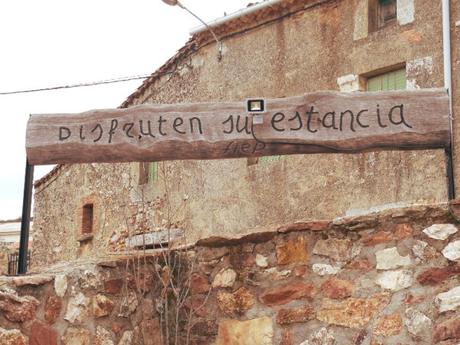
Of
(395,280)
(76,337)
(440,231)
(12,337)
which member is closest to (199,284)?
(76,337)

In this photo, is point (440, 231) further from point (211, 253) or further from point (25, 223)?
point (25, 223)

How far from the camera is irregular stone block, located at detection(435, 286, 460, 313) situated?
148 inches

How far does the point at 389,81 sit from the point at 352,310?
7005 mm

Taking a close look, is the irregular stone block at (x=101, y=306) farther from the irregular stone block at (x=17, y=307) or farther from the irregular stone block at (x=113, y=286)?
the irregular stone block at (x=17, y=307)

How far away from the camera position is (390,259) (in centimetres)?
404

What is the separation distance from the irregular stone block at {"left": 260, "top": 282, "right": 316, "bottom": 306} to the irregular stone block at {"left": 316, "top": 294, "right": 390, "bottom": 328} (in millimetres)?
109

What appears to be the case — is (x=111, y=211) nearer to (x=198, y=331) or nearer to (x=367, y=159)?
(x=367, y=159)

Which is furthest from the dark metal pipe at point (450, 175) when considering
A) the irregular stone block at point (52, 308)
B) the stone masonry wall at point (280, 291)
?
the irregular stone block at point (52, 308)

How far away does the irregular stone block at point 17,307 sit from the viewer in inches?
165

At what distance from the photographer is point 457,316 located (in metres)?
3.73

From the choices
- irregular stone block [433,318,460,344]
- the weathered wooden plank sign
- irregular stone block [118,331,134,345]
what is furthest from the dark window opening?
irregular stone block [433,318,460,344]

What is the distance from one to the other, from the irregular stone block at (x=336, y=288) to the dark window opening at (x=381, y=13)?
7205mm

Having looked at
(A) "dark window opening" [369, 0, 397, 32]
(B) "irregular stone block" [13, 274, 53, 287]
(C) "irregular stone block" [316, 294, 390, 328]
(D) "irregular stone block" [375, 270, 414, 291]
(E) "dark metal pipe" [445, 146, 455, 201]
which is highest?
(A) "dark window opening" [369, 0, 397, 32]

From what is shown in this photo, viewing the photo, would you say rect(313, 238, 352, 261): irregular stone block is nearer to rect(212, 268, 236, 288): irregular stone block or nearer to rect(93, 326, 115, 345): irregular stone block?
rect(212, 268, 236, 288): irregular stone block
